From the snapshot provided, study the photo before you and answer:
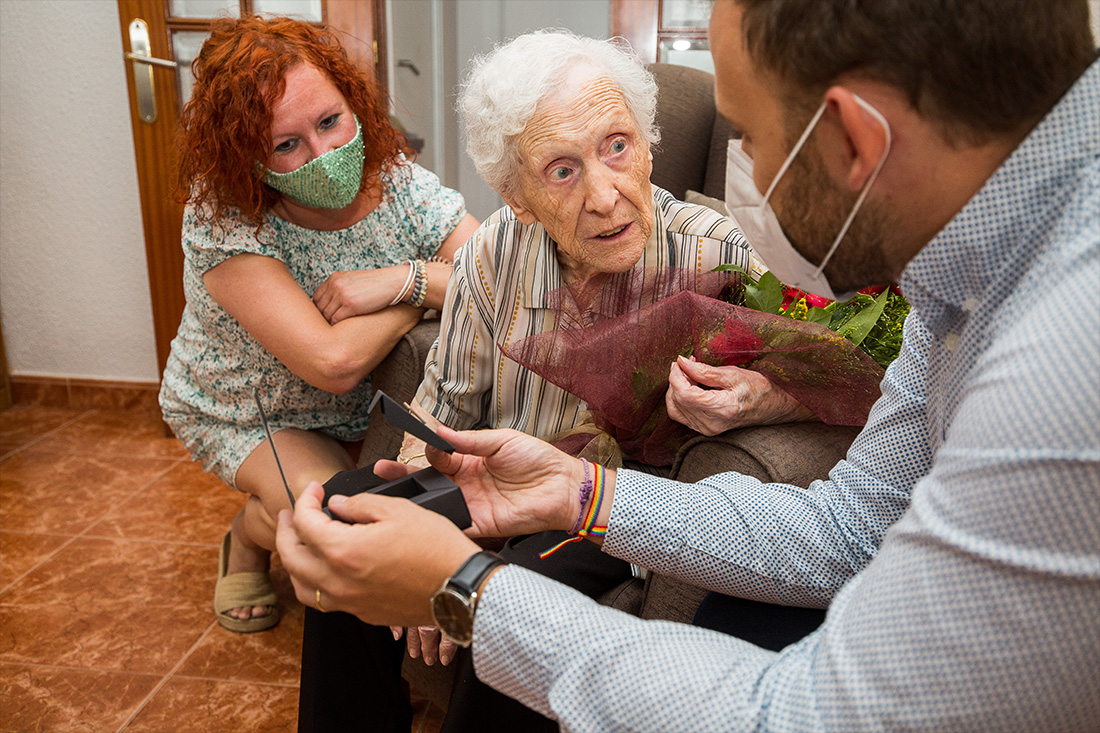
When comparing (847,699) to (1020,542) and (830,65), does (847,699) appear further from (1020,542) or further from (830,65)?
(830,65)

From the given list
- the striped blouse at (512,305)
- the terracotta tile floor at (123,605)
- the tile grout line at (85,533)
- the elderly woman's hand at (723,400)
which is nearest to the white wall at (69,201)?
the terracotta tile floor at (123,605)

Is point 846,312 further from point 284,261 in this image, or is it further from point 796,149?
point 284,261

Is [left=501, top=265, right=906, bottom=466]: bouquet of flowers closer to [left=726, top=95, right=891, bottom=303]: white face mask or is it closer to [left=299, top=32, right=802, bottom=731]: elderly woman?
[left=299, top=32, right=802, bottom=731]: elderly woman

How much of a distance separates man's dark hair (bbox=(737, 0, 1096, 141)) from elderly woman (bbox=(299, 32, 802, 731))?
1.89 feet

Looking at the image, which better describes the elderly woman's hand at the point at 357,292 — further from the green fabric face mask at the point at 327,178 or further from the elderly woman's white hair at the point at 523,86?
the elderly woman's white hair at the point at 523,86

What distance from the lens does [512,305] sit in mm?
1529

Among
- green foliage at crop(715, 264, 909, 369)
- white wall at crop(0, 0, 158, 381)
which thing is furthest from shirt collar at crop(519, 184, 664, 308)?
white wall at crop(0, 0, 158, 381)

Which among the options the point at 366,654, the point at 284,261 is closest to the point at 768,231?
the point at 366,654

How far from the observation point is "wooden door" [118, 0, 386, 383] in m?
2.76

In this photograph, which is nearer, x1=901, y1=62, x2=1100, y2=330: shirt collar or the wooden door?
x1=901, y1=62, x2=1100, y2=330: shirt collar

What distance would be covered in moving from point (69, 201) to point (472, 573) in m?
2.93

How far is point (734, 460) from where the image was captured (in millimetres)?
1170

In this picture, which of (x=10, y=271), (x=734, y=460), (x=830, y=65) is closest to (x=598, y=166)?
(x=734, y=460)

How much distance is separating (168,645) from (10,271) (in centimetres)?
196
